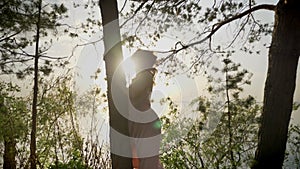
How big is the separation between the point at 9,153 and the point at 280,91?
15.3ft

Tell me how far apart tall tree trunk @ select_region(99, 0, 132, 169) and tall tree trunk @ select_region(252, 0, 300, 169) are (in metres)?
1.84

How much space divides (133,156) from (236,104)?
8.90 feet

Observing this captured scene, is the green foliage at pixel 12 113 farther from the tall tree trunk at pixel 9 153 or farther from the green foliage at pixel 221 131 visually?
the green foliage at pixel 221 131

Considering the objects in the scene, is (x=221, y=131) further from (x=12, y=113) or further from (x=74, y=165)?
(x=12, y=113)

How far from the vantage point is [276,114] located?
11.5ft

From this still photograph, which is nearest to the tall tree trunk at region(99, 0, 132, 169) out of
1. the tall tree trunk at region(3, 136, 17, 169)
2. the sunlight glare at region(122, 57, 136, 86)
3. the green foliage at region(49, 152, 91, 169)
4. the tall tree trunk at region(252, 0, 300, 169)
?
the sunlight glare at region(122, 57, 136, 86)

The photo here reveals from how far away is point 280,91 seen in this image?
3.51m

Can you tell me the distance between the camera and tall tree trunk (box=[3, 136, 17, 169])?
5.61 m

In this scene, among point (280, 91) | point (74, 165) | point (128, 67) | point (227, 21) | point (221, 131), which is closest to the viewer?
point (128, 67)

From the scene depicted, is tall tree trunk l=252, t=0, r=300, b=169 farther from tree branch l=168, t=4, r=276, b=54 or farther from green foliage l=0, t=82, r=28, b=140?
green foliage l=0, t=82, r=28, b=140

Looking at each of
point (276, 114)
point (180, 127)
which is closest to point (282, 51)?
point (276, 114)

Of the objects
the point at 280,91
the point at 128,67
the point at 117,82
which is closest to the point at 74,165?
the point at 117,82

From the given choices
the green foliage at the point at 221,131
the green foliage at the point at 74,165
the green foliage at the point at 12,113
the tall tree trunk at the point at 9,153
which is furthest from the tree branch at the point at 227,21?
the tall tree trunk at the point at 9,153

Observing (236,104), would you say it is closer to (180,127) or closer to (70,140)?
(180,127)
